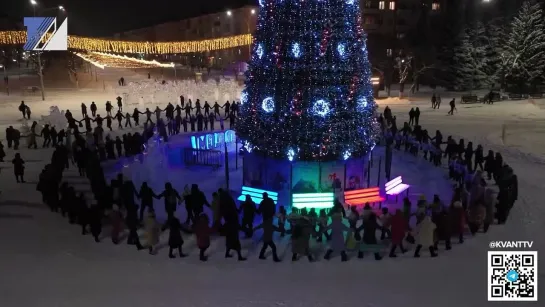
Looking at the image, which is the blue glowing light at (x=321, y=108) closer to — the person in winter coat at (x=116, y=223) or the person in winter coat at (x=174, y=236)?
the person in winter coat at (x=174, y=236)

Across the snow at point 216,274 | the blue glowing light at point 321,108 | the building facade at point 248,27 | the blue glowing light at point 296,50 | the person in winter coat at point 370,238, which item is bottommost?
the snow at point 216,274

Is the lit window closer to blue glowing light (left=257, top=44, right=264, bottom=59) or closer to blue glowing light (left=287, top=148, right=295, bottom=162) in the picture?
blue glowing light (left=257, top=44, right=264, bottom=59)

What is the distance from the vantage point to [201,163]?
17.1 meters

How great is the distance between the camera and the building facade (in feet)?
181

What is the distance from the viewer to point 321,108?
13031mm

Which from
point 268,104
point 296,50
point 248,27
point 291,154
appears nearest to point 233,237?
point 291,154

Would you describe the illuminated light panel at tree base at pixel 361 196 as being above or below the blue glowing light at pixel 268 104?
below

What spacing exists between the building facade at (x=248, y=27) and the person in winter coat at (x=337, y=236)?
4359 centimetres

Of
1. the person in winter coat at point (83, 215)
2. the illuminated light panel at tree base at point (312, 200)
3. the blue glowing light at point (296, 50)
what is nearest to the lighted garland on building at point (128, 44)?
the blue glowing light at point (296, 50)

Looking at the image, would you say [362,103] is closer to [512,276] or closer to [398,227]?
[398,227]

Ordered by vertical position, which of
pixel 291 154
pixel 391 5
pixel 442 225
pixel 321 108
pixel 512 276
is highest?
pixel 391 5

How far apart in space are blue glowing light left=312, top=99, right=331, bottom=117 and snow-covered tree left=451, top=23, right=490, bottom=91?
36.4m

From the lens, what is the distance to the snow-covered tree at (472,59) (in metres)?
44.4

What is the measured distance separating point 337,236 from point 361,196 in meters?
3.13
